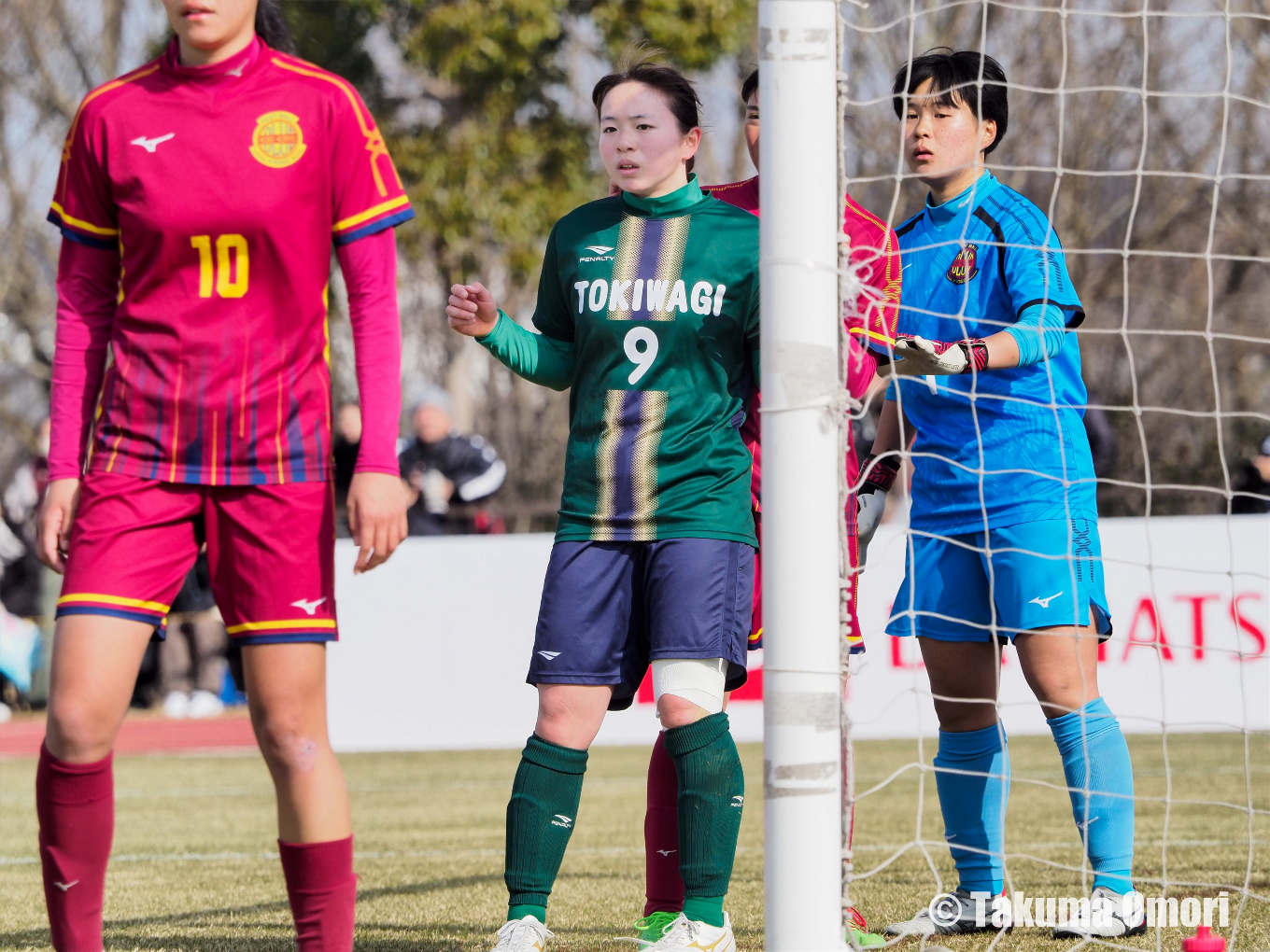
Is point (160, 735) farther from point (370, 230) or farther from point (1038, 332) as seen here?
point (370, 230)

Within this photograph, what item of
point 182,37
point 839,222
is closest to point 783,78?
point 839,222

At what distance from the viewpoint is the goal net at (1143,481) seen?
13.2 feet

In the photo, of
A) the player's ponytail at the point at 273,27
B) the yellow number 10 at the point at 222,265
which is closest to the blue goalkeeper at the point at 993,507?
A: the player's ponytail at the point at 273,27

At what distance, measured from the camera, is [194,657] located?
1256cm

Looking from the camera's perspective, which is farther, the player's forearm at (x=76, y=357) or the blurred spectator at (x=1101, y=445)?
the blurred spectator at (x=1101, y=445)

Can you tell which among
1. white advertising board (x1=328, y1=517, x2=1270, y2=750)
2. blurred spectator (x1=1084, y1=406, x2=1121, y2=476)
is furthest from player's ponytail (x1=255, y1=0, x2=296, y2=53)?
blurred spectator (x1=1084, y1=406, x2=1121, y2=476)

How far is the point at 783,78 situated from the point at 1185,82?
19058 mm

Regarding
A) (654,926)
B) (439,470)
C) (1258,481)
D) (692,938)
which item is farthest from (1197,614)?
(692,938)

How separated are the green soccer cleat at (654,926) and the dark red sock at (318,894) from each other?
84 centimetres

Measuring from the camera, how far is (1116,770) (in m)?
3.99

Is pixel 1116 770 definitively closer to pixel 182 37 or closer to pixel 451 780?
pixel 182 37

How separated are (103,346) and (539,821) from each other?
130 centimetres

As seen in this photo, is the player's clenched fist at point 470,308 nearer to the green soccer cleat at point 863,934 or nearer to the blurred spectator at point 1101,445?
the green soccer cleat at point 863,934

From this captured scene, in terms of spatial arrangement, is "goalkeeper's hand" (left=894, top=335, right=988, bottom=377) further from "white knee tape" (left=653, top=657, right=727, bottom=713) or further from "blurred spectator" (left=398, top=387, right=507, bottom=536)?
"blurred spectator" (left=398, top=387, right=507, bottom=536)
